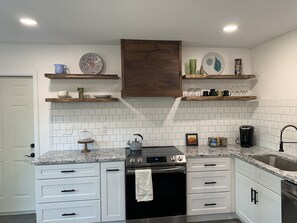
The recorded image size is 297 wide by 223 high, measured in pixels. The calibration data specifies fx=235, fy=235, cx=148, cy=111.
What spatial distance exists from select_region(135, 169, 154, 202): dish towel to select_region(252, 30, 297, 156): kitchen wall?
1755 mm

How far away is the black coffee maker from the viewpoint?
3416 millimetres

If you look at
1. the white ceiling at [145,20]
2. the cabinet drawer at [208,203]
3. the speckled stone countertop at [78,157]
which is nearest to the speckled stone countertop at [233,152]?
the cabinet drawer at [208,203]

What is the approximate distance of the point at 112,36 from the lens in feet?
9.76

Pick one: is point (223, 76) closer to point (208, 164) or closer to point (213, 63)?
point (213, 63)

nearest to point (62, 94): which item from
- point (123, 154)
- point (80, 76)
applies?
point (80, 76)

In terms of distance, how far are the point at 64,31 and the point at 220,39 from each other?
2.00 metres

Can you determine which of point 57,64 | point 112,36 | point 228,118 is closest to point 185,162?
point 228,118

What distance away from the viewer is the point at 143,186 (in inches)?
110

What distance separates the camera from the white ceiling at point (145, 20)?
2.03m

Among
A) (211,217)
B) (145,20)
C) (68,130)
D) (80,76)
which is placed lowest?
(211,217)

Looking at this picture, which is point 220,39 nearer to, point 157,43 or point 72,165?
point 157,43

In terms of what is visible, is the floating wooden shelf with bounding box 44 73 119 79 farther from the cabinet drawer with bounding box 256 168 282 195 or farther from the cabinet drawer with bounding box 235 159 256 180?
the cabinet drawer with bounding box 256 168 282 195

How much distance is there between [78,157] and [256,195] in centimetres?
209

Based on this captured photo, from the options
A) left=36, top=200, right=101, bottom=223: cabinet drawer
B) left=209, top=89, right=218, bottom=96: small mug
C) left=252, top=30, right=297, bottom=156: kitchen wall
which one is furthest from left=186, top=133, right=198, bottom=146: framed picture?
left=36, top=200, right=101, bottom=223: cabinet drawer
